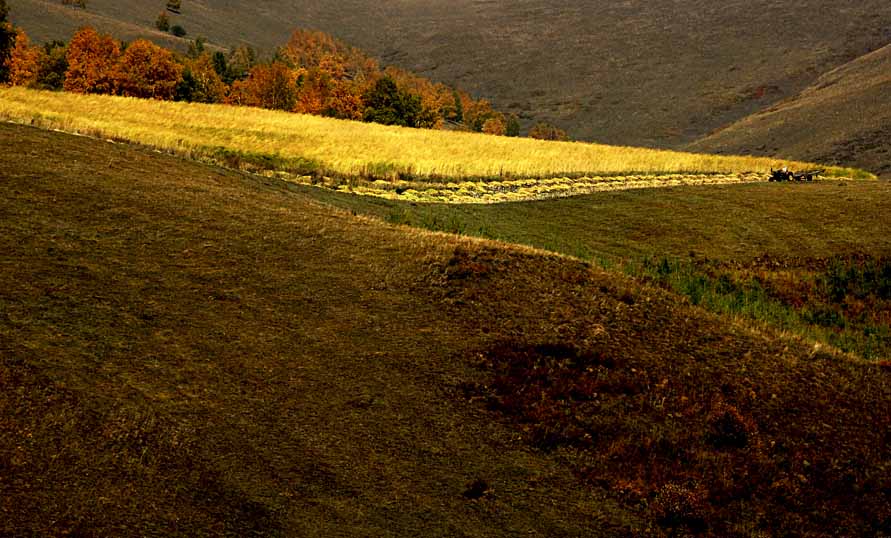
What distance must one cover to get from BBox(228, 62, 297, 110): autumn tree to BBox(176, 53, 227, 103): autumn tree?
2.89 m

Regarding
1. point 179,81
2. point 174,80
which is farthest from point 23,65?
point 174,80

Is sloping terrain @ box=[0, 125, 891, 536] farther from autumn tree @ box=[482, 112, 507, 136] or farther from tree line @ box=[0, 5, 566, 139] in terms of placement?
autumn tree @ box=[482, 112, 507, 136]

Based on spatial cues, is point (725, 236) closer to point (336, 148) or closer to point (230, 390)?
point (336, 148)

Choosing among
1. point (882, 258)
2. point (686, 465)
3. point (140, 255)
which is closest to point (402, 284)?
point (140, 255)

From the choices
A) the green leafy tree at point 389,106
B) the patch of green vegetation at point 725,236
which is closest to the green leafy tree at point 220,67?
the green leafy tree at point 389,106

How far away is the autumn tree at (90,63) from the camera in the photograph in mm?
83688

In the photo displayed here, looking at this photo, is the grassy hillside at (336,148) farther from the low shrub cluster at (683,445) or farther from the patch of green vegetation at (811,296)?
the low shrub cluster at (683,445)

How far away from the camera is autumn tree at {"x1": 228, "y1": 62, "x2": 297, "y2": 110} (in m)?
111

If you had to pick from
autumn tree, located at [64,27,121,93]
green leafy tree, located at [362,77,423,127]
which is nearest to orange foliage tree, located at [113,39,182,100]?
autumn tree, located at [64,27,121,93]

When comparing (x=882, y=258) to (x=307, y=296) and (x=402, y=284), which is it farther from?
(x=307, y=296)

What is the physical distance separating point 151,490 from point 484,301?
388 inches

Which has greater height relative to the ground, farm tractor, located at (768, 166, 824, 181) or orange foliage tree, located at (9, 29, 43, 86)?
orange foliage tree, located at (9, 29, 43, 86)

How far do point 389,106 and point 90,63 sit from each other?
120ft

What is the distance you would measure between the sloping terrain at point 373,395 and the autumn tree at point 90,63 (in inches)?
2700
